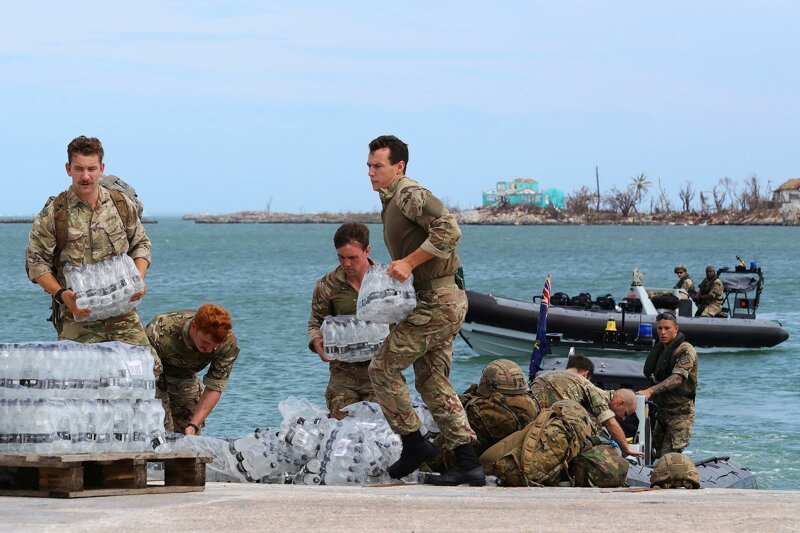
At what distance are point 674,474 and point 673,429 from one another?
3.79 m

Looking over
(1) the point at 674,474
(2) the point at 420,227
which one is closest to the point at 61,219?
(2) the point at 420,227

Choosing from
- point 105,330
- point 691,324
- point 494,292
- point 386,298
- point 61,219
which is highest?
point 61,219

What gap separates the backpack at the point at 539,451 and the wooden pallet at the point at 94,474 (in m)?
1.74

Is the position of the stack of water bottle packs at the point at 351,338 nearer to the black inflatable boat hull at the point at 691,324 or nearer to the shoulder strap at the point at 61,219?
the shoulder strap at the point at 61,219

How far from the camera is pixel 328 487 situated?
689 centimetres

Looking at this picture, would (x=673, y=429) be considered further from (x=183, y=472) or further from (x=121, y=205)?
(x=183, y=472)

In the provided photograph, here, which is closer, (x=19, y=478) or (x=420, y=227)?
(x=19, y=478)

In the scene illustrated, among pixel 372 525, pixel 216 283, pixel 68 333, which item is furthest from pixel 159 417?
pixel 216 283

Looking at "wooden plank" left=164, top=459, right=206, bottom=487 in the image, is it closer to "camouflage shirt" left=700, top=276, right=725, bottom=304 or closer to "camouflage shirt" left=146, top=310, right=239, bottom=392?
"camouflage shirt" left=146, top=310, right=239, bottom=392

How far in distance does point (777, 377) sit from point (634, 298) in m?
3.73

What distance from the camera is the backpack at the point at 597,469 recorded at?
294 inches

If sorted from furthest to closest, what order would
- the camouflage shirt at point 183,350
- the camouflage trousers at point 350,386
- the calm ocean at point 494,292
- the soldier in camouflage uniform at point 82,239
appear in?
the calm ocean at point 494,292, the camouflage trousers at point 350,386, the camouflage shirt at point 183,350, the soldier in camouflage uniform at point 82,239

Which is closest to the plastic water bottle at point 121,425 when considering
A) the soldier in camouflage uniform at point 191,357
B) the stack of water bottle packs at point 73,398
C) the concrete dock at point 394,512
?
the stack of water bottle packs at point 73,398

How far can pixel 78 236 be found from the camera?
7.05m
